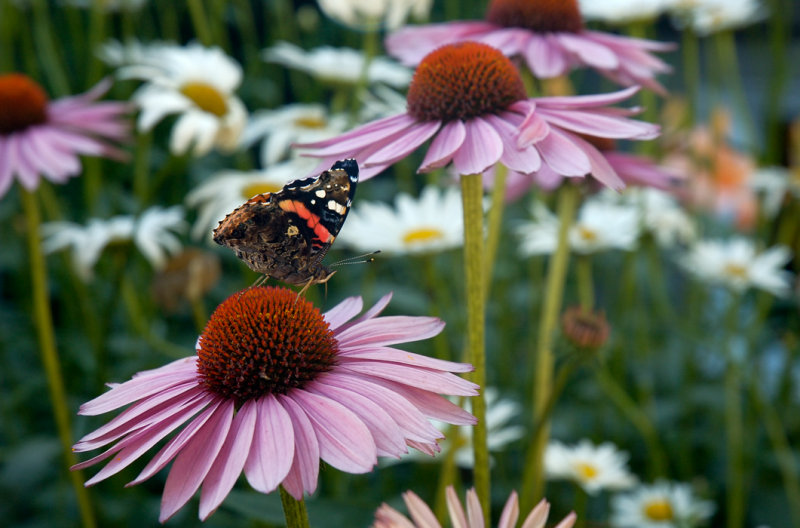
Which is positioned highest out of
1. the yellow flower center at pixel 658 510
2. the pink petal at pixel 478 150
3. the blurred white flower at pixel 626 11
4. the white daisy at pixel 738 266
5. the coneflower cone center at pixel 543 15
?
the blurred white flower at pixel 626 11

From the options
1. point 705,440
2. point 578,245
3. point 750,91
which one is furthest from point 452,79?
point 750,91

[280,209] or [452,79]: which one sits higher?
[452,79]

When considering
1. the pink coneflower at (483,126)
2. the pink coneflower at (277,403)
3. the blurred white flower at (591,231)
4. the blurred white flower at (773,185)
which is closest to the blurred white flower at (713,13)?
the blurred white flower at (773,185)

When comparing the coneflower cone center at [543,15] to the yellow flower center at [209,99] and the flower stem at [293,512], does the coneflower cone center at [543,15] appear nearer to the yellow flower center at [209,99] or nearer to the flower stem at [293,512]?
the yellow flower center at [209,99]

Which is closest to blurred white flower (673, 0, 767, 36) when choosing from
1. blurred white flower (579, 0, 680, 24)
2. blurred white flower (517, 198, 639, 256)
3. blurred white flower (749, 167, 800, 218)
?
blurred white flower (579, 0, 680, 24)

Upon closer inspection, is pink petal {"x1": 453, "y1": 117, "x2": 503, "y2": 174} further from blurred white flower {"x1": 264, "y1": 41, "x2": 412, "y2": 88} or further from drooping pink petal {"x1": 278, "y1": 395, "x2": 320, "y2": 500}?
blurred white flower {"x1": 264, "y1": 41, "x2": 412, "y2": 88}

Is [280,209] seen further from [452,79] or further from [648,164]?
[648,164]

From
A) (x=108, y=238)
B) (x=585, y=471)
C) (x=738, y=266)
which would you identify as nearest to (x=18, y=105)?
(x=108, y=238)
